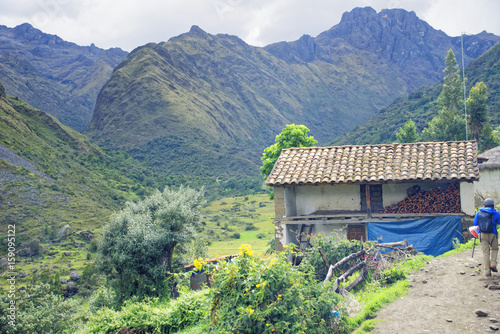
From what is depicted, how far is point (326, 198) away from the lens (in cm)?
1648

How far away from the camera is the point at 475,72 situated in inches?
2547

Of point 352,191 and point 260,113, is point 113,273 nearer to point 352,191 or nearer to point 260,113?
point 352,191

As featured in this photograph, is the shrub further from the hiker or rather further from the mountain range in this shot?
the mountain range

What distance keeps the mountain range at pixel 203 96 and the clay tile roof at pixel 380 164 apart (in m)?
69.4

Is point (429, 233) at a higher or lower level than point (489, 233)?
lower

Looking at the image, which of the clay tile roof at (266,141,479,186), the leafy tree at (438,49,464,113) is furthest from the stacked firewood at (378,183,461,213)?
the leafy tree at (438,49,464,113)

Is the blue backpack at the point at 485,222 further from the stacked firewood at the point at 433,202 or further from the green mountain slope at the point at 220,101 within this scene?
the green mountain slope at the point at 220,101

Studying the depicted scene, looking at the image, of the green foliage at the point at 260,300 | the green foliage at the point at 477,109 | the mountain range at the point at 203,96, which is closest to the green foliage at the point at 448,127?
the green foliage at the point at 477,109

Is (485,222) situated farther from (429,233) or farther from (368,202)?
(368,202)

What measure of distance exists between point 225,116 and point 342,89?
78.3 metres

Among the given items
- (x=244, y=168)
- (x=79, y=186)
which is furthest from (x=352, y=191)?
(x=244, y=168)

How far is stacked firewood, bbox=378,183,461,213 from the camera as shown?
14.4 meters

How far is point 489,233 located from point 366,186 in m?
7.12

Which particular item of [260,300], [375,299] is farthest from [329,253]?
[260,300]
